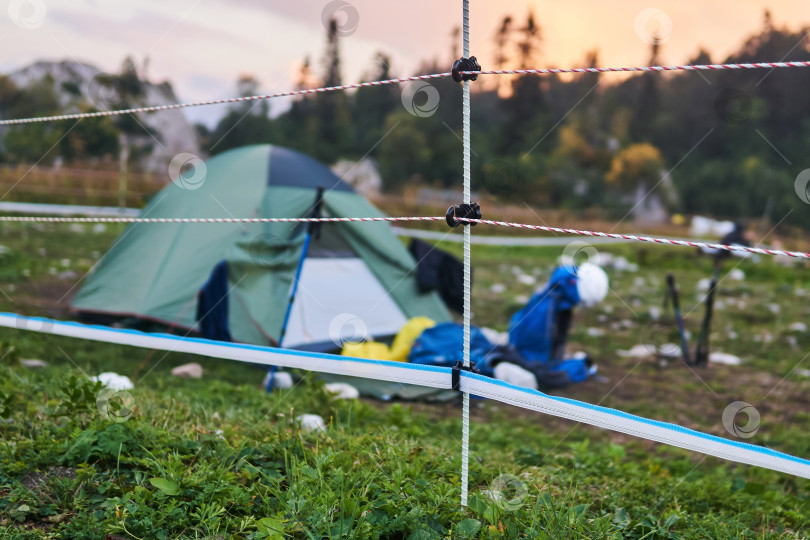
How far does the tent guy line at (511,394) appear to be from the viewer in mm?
1440

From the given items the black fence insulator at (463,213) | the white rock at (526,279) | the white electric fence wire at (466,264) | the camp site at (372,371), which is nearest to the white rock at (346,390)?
the camp site at (372,371)

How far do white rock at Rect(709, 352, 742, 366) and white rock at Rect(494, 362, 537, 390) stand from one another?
2.22 m

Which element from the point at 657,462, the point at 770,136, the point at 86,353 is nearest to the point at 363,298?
the point at 86,353

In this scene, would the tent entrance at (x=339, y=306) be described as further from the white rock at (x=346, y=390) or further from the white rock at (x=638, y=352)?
the white rock at (x=638, y=352)

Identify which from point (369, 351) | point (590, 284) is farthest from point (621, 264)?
point (369, 351)

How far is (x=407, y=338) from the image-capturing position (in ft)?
14.5

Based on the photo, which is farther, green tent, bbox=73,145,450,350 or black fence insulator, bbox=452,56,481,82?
green tent, bbox=73,145,450,350

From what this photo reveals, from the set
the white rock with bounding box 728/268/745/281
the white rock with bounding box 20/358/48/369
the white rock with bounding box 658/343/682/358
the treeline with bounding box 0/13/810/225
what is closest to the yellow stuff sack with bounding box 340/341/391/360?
the white rock with bounding box 20/358/48/369

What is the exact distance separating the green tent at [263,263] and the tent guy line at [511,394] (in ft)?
8.10

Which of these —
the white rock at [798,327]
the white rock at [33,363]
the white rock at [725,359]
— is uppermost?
the white rock at [798,327]

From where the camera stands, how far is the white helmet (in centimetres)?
442

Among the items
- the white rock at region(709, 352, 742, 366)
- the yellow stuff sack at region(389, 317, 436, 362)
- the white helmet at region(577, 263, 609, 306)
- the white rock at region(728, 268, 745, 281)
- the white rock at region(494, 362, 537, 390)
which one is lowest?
the white rock at region(494, 362, 537, 390)

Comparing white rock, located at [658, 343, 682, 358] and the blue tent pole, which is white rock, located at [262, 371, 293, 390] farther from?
white rock, located at [658, 343, 682, 358]

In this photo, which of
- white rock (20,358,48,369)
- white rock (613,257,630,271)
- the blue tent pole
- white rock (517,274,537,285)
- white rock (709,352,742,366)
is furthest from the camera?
white rock (613,257,630,271)
